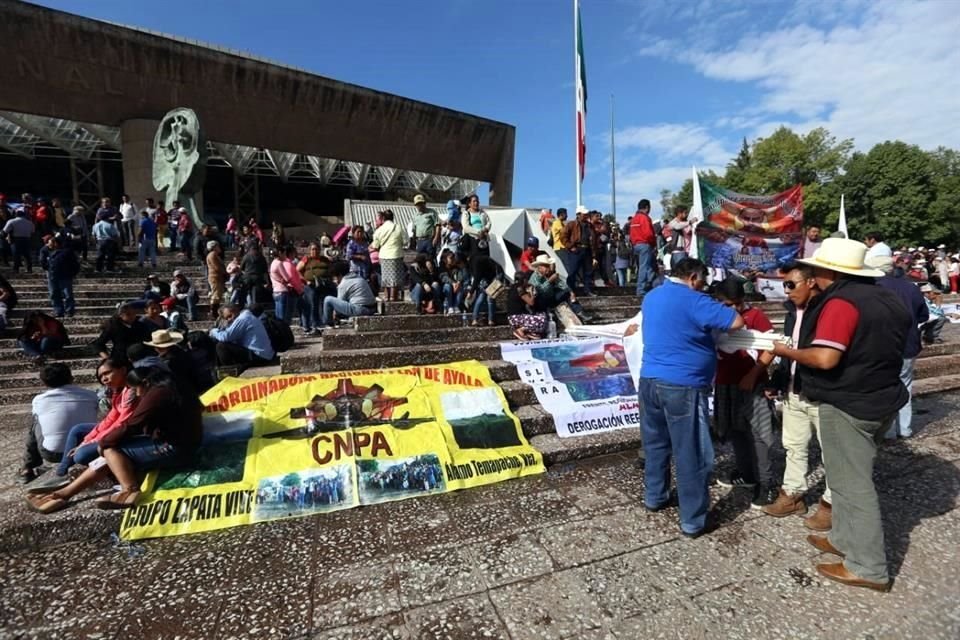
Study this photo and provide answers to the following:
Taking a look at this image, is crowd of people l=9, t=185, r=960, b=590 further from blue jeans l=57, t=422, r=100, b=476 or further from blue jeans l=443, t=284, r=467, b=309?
blue jeans l=443, t=284, r=467, b=309

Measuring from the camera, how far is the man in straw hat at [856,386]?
7.57ft

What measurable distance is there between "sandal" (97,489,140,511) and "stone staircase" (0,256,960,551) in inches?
2.5

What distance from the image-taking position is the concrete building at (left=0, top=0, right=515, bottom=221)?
17.8 metres

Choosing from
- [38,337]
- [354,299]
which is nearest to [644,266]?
[354,299]

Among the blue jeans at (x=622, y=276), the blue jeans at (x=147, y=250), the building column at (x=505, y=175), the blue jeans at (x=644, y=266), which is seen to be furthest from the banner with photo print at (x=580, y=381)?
the building column at (x=505, y=175)

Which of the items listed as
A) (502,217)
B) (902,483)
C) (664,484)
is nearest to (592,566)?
(664,484)

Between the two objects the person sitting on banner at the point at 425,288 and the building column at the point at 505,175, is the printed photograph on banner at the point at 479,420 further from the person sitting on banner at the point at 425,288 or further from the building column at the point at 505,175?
the building column at the point at 505,175

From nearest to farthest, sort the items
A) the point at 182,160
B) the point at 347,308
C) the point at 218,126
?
1. the point at 347,308
2. the point at 182,160
3. the point at 218,126

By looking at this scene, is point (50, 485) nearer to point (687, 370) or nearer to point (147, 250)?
point (687, 370)

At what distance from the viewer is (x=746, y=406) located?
3.26m

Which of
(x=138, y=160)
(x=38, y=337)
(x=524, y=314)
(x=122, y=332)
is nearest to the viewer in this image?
(x=122, y=332)

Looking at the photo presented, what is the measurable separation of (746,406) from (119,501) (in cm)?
445

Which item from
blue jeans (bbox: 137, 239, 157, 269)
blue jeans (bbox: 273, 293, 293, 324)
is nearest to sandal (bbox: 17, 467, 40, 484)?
blue jeans (bbox: 273, 293, 293, 324)

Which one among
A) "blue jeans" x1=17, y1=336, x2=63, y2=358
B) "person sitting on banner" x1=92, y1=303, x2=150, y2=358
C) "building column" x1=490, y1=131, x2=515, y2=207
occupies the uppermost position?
"building column" x1=490, y1=131, x2=515, y2=207
